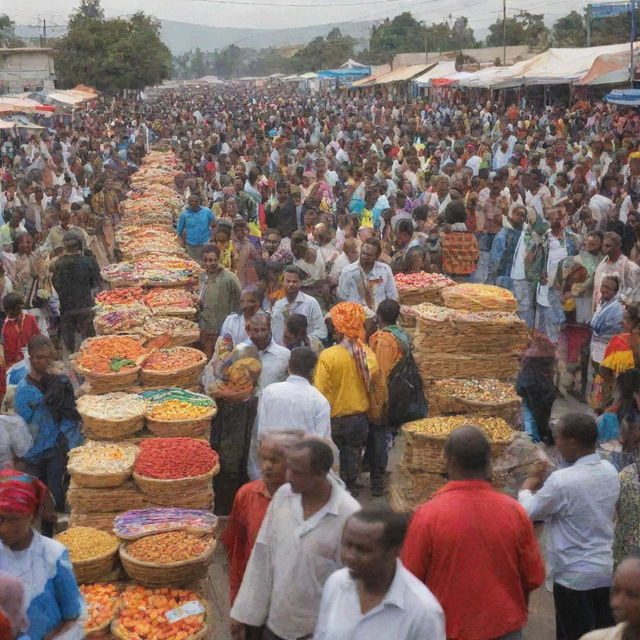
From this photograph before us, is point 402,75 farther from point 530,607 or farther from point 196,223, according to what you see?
point 530,607

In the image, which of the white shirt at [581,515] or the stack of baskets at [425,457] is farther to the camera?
the stack of baskets at [425,457]

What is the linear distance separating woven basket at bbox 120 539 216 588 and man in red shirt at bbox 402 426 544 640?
1.94 m

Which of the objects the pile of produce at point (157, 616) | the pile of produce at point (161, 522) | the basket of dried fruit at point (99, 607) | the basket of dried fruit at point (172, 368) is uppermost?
the basket of dried fruit at point (172, 368)

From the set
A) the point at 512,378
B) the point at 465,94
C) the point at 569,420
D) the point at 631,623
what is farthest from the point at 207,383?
the point at 465,94

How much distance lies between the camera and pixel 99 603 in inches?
210

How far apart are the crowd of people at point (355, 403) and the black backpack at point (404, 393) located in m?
0.03

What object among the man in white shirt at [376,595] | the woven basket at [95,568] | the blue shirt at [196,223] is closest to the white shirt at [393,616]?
the man in white shirt at [376,595]

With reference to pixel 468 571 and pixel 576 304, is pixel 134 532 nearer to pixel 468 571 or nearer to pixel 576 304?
pixel 468 571

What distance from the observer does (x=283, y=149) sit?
24.4 meters

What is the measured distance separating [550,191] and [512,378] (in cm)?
703

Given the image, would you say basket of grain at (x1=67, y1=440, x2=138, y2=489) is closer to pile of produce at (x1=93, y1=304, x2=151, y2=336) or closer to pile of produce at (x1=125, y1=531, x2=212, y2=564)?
pile of produce at (x1=125, y1=531, x2=212, y2=564)

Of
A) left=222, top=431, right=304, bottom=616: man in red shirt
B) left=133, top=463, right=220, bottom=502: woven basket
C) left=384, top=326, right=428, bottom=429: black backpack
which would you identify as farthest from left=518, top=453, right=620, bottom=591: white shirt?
left=384, top=326, right=428, bottom=429: black backpack

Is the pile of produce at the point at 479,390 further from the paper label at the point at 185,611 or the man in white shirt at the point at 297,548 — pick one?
the man in white shirt at the point at 297,548

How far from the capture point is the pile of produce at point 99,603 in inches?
202
